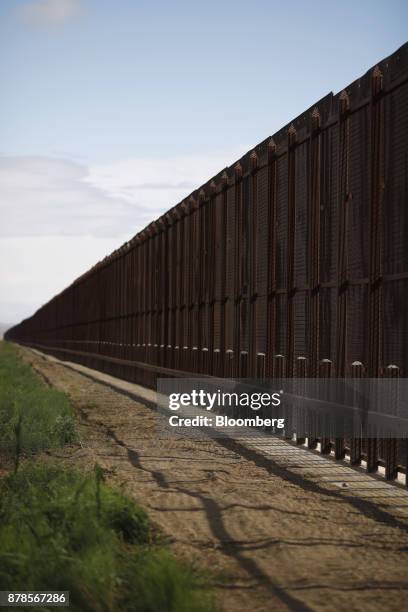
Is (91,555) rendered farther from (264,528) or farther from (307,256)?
(307,256)

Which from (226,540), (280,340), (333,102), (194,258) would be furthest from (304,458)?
(194,258)

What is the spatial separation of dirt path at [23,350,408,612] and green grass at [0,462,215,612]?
0.33 m

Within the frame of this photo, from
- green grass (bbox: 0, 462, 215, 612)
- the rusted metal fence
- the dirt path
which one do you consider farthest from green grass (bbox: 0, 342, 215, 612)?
the rusted metal fence

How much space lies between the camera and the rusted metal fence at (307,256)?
971cm

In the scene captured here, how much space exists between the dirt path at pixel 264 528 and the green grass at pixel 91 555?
13.1 inches

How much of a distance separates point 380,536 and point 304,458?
4.43 m

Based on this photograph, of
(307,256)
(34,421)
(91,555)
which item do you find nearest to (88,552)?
(91,555)

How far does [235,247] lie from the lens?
16656 millimetres

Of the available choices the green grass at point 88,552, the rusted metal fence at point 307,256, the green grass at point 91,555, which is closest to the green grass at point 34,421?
the green grass at point 88,552

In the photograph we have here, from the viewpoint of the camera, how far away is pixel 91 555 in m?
5.20

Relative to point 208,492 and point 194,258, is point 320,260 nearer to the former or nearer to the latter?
point 208,492

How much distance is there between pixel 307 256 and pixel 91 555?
782cm

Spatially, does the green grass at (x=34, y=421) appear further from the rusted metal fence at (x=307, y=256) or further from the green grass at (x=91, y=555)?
the rusted metal fence at (x=307, y=256)

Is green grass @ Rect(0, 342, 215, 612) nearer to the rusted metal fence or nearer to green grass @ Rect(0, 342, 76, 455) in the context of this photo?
green grass @ Rect(0, 342, 76, 455)
